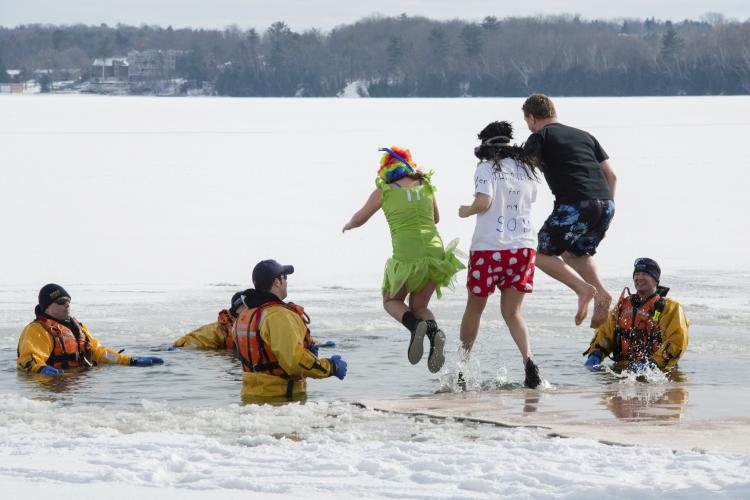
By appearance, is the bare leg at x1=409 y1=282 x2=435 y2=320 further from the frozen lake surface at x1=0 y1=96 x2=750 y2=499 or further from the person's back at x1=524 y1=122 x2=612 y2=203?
the person's back at x1=524 y1=122 x2=612 y2=203

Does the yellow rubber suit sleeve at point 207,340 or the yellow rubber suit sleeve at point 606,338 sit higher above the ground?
the yellow rubber suit sleeve at point 606,338

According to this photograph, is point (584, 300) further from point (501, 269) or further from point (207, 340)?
point (207, 340)

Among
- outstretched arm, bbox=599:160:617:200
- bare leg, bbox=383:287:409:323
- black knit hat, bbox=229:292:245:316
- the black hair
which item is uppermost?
the black hair

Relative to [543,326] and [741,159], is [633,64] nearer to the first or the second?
[741,159]

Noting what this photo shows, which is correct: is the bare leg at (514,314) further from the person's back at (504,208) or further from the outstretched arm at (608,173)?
the outstretched arm at (608,173)

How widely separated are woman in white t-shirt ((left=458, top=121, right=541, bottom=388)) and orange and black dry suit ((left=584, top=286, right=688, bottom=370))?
106 centimetres

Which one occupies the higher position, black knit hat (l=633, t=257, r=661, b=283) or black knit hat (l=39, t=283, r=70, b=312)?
black knit hat (l=633, t=257, r=661, b=283)

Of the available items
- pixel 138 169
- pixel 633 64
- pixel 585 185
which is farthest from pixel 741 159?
pixel 633 64

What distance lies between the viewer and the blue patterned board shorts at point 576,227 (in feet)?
24.7

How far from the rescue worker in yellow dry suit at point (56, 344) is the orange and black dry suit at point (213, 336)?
75 cm

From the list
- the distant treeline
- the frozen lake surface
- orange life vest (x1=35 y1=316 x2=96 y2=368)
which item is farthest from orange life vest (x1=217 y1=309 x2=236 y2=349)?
the distant treeline

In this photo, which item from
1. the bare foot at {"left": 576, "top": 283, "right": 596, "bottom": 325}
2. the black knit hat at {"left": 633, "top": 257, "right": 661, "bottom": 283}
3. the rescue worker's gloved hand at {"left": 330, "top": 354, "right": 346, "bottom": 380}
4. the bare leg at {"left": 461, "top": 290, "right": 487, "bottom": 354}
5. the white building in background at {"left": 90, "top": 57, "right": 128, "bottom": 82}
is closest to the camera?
the rescue worker's gloved hand at {"left": 330, "top": 354, "right": 346, "bottom": 380}

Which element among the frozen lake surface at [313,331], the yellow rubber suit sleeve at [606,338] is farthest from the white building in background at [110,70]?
the yellow rubber suit sleeve at [606,338]

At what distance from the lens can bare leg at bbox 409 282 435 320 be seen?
7.53 m
